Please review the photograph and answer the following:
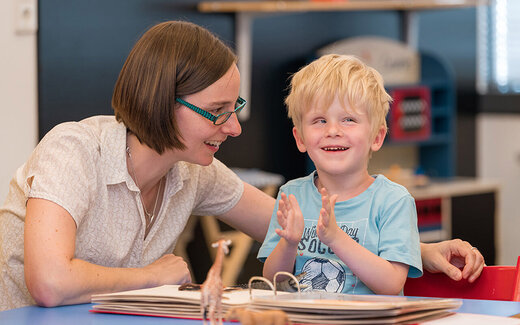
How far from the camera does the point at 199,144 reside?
5.54ft

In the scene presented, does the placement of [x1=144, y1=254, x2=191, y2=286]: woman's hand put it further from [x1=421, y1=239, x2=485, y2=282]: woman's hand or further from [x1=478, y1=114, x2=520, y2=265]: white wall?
[x1=478, y1=114, x2=520, y2=265]: white wall

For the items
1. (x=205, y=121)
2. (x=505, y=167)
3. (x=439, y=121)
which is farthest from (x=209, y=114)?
(x=505, y=167)

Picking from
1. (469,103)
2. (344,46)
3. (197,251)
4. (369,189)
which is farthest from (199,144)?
(469,103)

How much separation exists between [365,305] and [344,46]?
3.51 metres

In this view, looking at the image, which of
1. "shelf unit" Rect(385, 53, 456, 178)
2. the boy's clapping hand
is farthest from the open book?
"shelf unit" Rect(385, 53, 456, 178)

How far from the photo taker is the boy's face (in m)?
1.47

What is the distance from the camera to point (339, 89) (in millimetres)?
1479

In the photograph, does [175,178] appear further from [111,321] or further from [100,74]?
[100,74]

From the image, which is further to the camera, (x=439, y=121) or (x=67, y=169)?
(x=439, y=121)

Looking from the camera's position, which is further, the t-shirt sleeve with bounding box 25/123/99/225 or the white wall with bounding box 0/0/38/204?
the white wall with bounding box 0/0/38/204

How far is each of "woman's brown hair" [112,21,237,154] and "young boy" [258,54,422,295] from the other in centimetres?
21

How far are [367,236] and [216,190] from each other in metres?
0.56

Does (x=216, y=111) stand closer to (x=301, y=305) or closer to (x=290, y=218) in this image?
(x=290, y=218)

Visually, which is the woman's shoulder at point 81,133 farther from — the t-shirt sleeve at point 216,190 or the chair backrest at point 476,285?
the chair backrest at point 476,285
